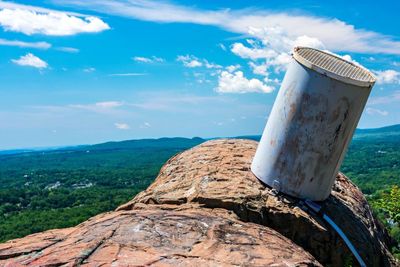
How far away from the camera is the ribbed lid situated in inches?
272

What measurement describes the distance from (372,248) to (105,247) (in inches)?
189

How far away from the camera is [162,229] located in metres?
5.64

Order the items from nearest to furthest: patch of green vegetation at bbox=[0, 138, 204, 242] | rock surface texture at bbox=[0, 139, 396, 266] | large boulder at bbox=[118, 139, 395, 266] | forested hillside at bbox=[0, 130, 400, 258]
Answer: rock surface texture at bbox=[0, 139, 396, 266], large boulder at bbox=[118, 139, 395, 266], forested hillside at bbox=[0, 130, 400, 258], patch of green vegetation at bbox=[0, 138, 204, 242]

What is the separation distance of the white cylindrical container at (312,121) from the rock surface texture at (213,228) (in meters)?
0.36

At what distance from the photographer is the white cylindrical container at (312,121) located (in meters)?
7.01

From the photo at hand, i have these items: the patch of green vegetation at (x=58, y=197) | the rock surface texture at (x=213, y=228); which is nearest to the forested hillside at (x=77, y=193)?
the patch of green vegetation at (x=58, y=197)

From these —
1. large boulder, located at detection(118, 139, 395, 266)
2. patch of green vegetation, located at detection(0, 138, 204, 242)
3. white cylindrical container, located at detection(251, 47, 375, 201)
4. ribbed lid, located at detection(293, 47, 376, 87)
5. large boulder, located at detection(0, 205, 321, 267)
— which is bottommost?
patch of green vegetation, located at detection(0, 138, 204, 242)

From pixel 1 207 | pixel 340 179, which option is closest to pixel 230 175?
pixel 340 179

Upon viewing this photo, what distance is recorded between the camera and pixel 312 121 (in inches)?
284

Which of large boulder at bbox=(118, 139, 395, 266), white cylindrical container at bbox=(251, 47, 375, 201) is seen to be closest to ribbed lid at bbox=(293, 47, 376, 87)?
white cylindrical container at bbox=(251, 47, 375, 201)

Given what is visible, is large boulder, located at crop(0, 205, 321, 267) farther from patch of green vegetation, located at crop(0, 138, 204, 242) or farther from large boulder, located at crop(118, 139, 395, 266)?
patch of green vegetation, located at crop(0, 138, 204, 242)

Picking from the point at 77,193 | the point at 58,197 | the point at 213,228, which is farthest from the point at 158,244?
the point at 77,193

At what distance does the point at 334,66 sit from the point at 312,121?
962 mm

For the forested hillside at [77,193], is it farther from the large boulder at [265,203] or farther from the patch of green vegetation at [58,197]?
the large boulder at [265,203]
